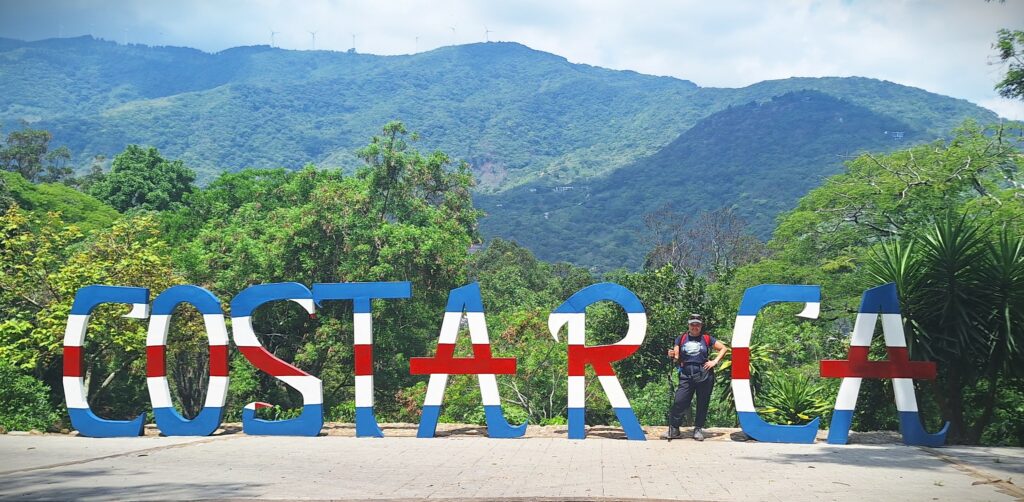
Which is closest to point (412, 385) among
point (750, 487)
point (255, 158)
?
point (750, 487)

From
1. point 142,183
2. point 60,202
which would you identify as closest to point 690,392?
point 60,202

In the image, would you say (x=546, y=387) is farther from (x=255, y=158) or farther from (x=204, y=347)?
(x=255, y=158)

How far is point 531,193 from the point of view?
140 meters

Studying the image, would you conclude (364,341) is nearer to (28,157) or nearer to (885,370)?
(885,370)

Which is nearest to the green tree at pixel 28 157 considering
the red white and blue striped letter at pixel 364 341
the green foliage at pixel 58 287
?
the green foliage at pixel 58 287

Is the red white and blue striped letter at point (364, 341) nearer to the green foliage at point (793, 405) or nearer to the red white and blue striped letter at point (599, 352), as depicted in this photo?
the red white and blue striped letter at point (599, 352)

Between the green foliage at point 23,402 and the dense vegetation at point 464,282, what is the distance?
0.03 metres

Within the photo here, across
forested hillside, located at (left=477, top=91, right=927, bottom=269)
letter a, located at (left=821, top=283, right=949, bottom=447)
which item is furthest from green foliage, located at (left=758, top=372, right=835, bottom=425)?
forested hillside, located at (left=477, top=91, right=927, bottom=269)

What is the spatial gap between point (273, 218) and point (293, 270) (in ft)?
9.24

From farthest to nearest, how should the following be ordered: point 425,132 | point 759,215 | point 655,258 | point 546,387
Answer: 1. point 425,132
2. point 759,215
3. point 655,258
4. point 546,387

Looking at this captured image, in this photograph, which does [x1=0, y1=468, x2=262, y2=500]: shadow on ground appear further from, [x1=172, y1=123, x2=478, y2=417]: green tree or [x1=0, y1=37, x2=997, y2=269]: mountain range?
[x1=0, y1=37, x2=997, y2=269]: mountain range

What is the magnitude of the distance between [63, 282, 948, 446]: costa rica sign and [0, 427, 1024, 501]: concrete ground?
44 centimetres

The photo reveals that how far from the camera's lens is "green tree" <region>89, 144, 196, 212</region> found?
4881cm

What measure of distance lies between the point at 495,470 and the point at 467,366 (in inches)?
146
